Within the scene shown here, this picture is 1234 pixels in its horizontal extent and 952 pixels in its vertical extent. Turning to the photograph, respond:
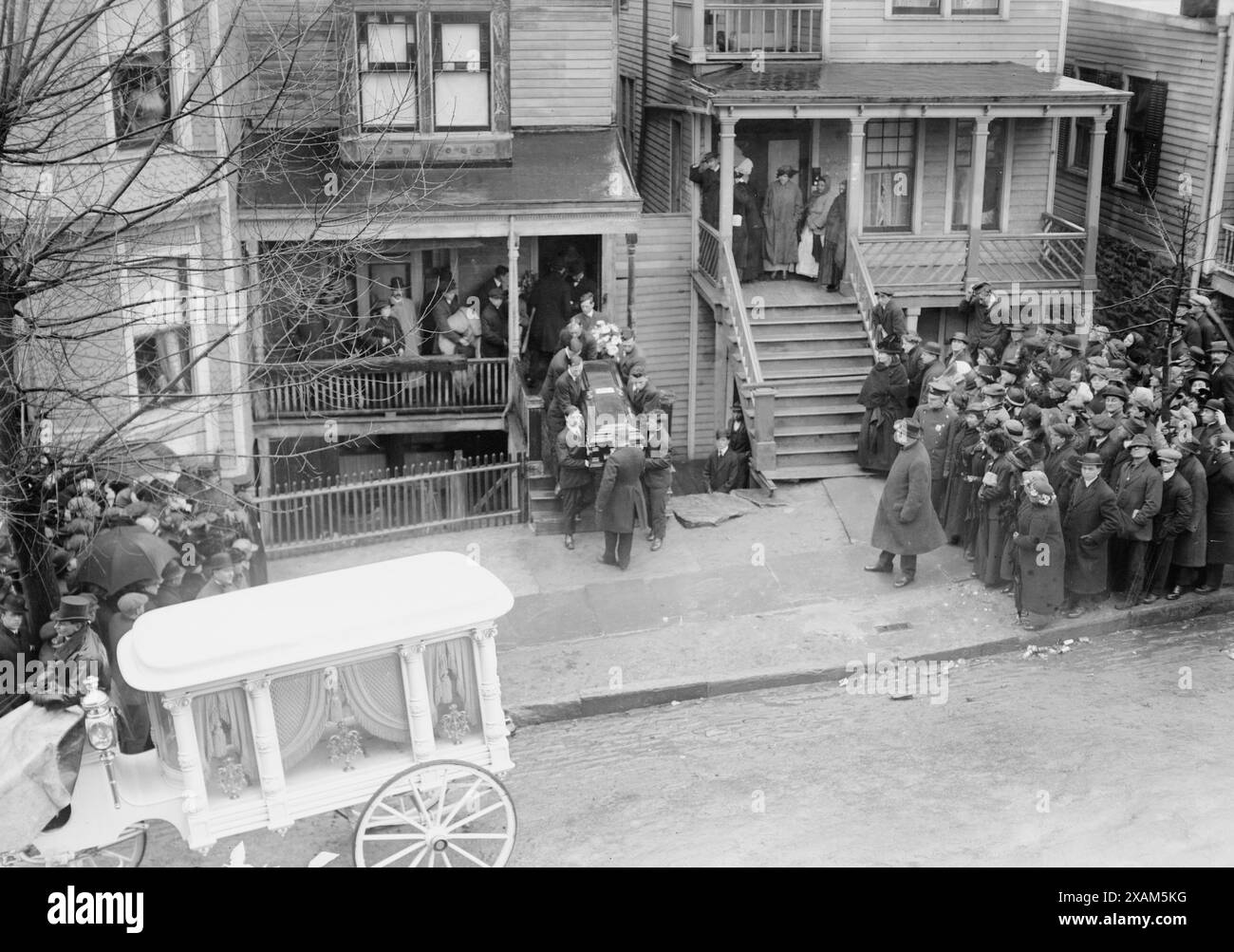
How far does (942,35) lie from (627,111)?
24.1ft

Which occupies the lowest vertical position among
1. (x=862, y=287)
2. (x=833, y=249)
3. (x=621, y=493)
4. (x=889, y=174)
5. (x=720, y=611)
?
(x=720, y=611)

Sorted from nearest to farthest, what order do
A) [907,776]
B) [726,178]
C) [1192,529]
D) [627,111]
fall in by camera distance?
1. [907,776]
2. [1192,529]
3. [726,178]
4. [627,111]

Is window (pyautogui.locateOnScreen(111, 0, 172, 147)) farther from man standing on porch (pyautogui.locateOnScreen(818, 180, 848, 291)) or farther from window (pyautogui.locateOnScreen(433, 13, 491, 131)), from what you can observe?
man standing on porch (pyautogui.locateOnScreen(818, 180, 848, 291))

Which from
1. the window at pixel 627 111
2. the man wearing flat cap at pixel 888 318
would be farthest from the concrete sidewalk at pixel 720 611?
the window at pixel 627 111

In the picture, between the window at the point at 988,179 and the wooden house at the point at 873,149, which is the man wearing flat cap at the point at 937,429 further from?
the window at the point at 988,179

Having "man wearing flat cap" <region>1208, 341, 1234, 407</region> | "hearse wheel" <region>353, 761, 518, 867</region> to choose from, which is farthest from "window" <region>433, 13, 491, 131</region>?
"hearse wheel" <region>353, 761, 518, 867</region>

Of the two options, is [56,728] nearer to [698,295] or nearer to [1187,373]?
[1187,373]

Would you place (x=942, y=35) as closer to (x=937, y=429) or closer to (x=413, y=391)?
(x=937, y=429)

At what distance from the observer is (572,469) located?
1638 centimetres

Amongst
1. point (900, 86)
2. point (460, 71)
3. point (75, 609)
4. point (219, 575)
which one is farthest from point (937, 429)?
point (75, 609)

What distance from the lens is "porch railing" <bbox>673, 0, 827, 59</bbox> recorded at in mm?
23641

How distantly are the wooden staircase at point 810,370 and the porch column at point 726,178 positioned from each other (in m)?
0.93

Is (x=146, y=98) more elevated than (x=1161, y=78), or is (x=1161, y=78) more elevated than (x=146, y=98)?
(x=146, y=98)

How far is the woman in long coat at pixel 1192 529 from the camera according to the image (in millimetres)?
14266
